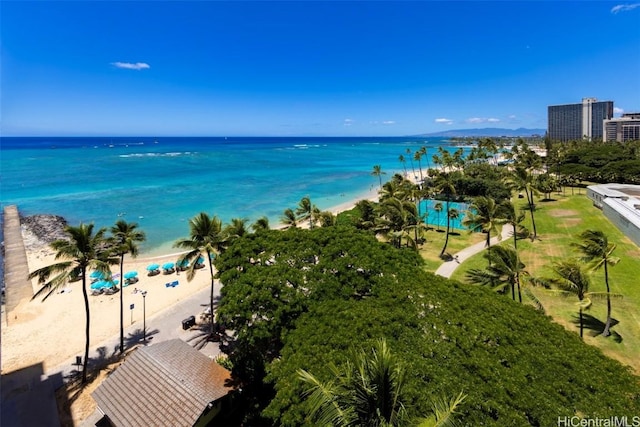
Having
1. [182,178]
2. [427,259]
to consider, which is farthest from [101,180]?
[427,259]

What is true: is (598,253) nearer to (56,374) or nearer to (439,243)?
(439,243)

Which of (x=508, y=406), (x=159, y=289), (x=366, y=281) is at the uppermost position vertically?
(x=366, y=281)

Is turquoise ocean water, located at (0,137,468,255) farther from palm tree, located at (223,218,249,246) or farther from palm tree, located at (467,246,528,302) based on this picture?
palm tree, located at (467,246,528,302)

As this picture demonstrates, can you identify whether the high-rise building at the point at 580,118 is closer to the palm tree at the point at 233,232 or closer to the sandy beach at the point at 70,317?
→ the palm tree at the point at 233,232

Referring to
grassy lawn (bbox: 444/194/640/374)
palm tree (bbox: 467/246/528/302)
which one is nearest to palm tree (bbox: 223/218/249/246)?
palm tree (bbox: 467/246/528/302)

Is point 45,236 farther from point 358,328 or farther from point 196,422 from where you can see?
point 358,328

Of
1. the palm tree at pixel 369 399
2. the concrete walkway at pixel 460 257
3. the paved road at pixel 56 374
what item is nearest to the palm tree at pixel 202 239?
the paved road at pixel 56 374

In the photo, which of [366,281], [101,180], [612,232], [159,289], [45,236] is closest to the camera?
[366,281]
